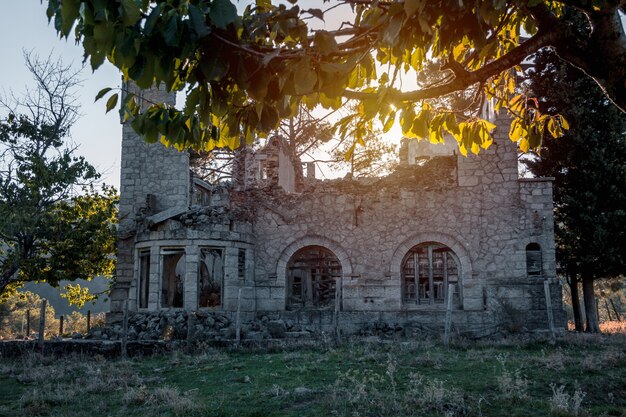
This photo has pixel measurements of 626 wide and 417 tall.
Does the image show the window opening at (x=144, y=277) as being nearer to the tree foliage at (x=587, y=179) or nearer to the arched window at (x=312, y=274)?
the arched window at (x=312, y=274)

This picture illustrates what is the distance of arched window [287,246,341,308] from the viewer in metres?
17.0

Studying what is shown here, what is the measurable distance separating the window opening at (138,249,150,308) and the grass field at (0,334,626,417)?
382 cm

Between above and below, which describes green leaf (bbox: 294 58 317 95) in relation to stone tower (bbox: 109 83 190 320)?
below

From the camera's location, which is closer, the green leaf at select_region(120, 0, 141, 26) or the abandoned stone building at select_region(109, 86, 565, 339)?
the green leaf at select_region(120, 0, 141, 26)

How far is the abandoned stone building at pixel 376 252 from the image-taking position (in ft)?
49.9

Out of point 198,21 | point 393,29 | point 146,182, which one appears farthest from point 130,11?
point 146,182

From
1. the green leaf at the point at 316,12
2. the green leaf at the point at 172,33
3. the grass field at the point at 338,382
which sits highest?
the green leaf at the point at 316,12

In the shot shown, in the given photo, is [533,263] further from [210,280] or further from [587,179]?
[210,280]

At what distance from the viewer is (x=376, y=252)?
1619 cm

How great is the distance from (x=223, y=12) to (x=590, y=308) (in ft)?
60.2

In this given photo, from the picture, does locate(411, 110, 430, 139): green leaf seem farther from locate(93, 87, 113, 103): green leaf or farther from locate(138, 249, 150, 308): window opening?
locate(138, 249, 150, 308): window opening

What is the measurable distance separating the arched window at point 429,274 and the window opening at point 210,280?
5578 millimetres

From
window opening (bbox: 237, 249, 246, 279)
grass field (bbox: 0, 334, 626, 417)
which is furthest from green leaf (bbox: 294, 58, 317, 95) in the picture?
window opening (bbox: 237, 249, 246, 279)

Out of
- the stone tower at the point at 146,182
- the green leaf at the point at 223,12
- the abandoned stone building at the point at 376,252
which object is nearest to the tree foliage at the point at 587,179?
the abandoned stone building at the point at 376,252
